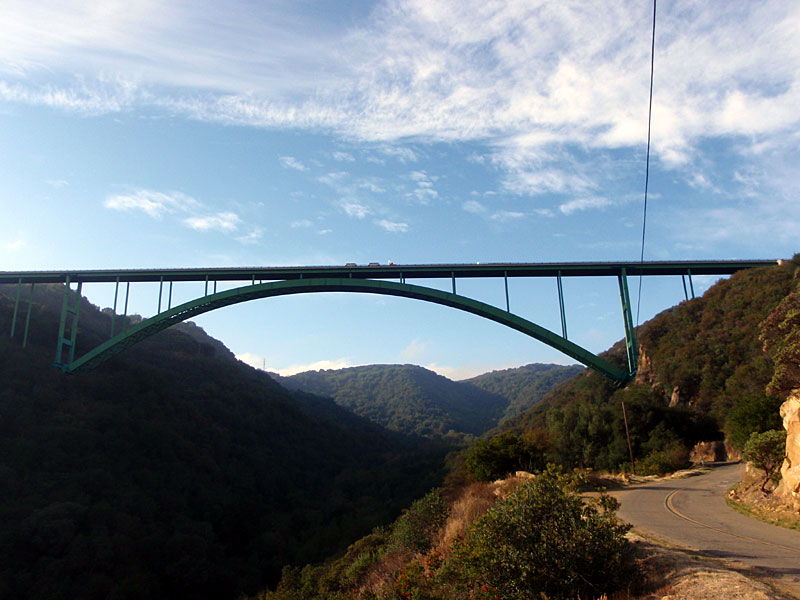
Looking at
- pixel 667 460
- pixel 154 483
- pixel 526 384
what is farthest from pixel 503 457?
pixel 526 384

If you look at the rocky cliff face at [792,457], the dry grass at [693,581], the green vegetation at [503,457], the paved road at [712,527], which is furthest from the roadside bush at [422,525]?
the green vegetation at [503,457]

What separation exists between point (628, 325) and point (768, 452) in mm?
14546

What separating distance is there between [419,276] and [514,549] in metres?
25.4

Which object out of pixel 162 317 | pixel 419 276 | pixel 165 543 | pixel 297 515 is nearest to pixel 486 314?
pixel 419 276

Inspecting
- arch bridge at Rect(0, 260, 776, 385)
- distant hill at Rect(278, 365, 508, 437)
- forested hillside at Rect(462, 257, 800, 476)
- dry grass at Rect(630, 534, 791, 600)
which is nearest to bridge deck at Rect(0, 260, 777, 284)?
arch bridge at Rect(0, 260, 776, 385)

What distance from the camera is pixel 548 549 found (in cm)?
634

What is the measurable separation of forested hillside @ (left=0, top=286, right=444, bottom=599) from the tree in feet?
95.2

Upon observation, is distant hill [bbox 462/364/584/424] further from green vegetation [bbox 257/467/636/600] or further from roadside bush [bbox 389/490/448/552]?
green vegetation [bbox 257/467/636/600]

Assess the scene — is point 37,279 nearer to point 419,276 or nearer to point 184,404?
point 184,404

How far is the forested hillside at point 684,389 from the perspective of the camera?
105ft

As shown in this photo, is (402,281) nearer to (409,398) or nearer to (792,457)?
(792,457)

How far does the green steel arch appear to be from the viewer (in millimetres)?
27750

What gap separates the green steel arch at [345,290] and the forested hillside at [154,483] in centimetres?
569

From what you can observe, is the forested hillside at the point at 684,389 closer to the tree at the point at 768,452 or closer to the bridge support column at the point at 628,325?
the bridge support column at the point at 628,325
